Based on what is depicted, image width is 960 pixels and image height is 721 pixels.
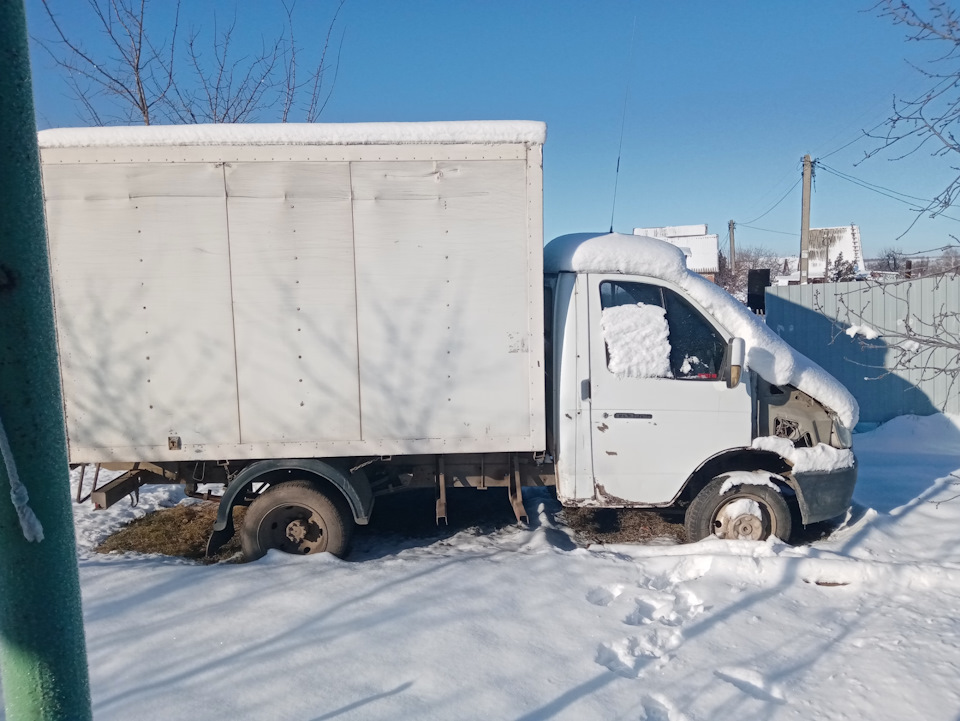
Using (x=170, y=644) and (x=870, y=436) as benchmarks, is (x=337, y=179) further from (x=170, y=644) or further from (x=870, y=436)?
(x=870, y=436)

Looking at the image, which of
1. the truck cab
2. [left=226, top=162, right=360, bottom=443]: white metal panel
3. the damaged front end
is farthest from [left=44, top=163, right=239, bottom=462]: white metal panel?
the damaged front end

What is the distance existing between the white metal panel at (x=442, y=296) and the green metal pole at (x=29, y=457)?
10.9 feet

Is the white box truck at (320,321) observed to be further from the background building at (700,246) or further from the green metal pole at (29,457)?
the background building at (700,246)

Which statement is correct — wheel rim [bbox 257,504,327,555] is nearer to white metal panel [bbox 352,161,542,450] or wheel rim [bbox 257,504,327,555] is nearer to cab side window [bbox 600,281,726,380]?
white metal panel [bbox 352,161,542,450]

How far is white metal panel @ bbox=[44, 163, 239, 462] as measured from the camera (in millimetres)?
4477

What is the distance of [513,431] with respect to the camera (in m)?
4.76

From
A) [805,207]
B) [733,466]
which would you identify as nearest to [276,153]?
[733,466]

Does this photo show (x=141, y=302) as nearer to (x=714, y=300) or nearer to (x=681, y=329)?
(x=681, y=329)

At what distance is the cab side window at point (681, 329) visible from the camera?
16.4 feet

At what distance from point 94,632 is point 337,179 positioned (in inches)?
126

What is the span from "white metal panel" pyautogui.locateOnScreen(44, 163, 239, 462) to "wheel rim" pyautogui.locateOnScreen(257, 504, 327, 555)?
0.83m

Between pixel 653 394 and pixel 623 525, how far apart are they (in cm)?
161

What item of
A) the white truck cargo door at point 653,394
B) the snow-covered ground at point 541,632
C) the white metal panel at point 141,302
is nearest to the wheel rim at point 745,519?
the snow-covered ground at point 541,632

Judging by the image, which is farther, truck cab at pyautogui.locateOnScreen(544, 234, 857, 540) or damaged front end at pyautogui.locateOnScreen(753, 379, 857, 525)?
damaged front end at pyautogui.locateOnScreen(753, 379, 857, 525)
